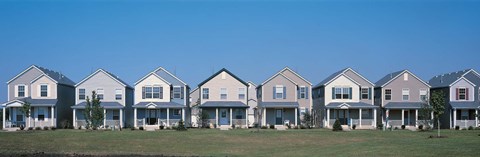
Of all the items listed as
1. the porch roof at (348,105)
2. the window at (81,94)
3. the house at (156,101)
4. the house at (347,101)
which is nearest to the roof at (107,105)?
the window at (81,94)

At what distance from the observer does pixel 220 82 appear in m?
71.4

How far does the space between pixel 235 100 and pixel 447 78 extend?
24.8m

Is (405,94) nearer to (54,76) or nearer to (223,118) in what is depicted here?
(223,118)

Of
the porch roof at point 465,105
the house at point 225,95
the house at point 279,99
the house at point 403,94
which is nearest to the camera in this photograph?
the porch roof at point 465,105

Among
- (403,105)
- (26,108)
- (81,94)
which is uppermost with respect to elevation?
(81,94)

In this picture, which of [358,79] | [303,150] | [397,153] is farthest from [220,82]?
[397,153]

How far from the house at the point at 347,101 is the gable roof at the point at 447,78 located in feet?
27.1

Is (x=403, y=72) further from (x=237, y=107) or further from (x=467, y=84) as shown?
(x=237, y=107)

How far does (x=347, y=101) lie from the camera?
2788 inches

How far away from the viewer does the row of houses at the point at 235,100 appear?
69.2 m

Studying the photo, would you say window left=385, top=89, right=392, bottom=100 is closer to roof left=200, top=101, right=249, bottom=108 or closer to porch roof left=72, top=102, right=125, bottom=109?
roof left=200, top=101, right=249, bottom=108

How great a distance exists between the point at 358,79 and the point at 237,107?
1423 cm

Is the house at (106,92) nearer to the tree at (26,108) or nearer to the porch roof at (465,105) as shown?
the tree at (26,108)

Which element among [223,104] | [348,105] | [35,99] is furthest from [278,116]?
[35,99]
